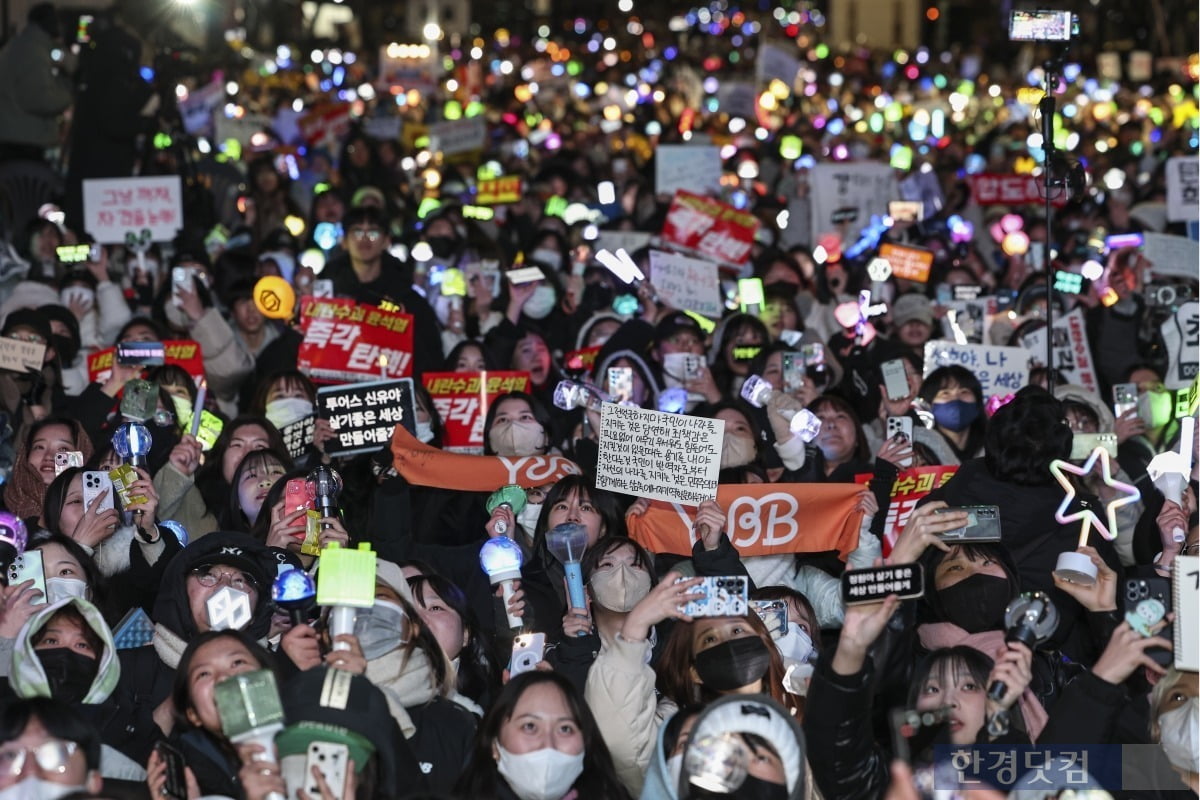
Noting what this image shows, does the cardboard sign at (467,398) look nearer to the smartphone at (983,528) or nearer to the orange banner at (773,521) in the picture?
the orange banner at (773,521)

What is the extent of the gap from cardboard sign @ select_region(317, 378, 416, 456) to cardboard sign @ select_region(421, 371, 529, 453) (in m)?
1.16

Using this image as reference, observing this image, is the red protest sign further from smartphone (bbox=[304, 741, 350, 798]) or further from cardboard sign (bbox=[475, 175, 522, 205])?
smartphone (bbox=[304, 741, 350, 798])

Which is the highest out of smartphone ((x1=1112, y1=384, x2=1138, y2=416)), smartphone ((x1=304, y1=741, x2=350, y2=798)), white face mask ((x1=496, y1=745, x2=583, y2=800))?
smartphone ((x1=1112, y1=384, x2=1138, y2=416))

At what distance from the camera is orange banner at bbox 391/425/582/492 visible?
8219 mm

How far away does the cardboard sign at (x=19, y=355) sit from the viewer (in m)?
9.10

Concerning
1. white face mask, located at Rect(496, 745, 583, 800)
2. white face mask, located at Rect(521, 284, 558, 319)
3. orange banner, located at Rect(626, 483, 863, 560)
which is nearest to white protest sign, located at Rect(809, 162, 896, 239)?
white face mask, located at Rect(521, 284, 558, 319)

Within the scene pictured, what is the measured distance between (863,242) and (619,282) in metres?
2.30

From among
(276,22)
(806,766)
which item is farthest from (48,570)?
(276,22)

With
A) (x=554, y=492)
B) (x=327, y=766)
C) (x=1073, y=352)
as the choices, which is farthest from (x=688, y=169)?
(x=327, y=766)

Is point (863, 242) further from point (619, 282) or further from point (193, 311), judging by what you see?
point (193, 311)

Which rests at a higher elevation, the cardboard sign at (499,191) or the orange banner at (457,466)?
the cardboard sign at (499,191)

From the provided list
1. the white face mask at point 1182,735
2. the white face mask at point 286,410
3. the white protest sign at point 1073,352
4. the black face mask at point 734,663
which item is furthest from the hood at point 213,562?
the white protest sign at point 1073,352

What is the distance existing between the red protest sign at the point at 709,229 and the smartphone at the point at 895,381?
3747 millimetres

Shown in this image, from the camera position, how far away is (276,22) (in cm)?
3781
